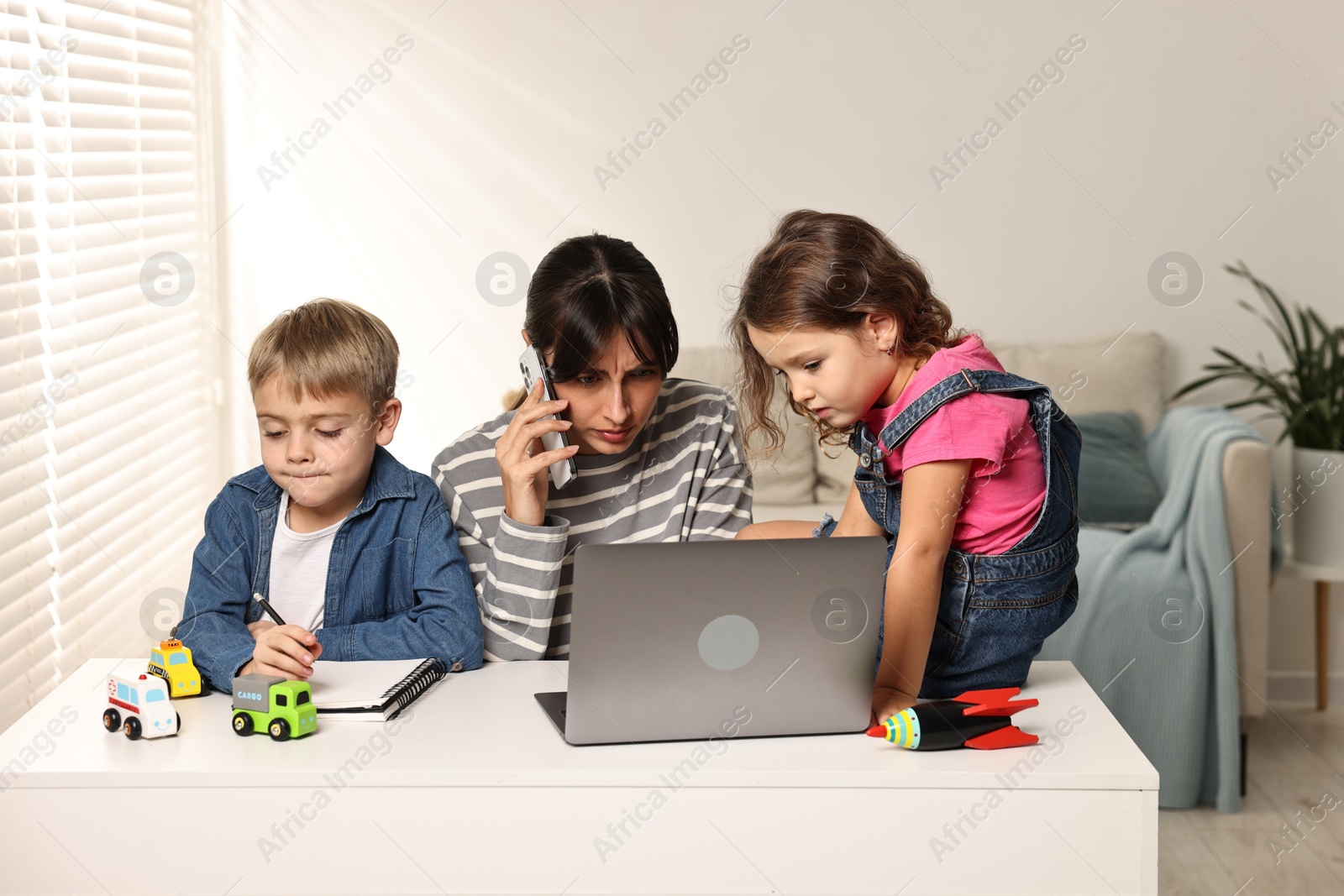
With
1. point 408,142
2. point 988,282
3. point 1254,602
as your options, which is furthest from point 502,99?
point 1254,602

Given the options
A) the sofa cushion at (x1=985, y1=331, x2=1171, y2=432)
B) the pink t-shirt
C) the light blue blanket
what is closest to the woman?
the pink t-shirt

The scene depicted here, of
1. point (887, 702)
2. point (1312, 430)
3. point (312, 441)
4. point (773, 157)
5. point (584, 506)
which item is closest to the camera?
point (887, 702)

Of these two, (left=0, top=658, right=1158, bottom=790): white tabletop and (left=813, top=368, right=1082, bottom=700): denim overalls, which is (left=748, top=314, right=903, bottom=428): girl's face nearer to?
(left=813, top=368, right=1082, bottom=700): denim overalls

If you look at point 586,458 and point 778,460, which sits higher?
point 586,458

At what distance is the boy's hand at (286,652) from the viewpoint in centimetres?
113

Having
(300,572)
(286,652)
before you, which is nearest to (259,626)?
(300,572)

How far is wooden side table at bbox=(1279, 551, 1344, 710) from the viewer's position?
275cm

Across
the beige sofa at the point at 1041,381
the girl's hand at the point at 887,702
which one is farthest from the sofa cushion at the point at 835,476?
the girl's hand at the point at 887,702

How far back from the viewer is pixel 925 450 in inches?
45.8

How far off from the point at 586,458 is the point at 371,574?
336 millimetres

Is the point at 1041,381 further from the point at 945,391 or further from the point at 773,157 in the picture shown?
the point at 945,391

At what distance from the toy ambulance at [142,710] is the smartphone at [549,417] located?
20.0 inches

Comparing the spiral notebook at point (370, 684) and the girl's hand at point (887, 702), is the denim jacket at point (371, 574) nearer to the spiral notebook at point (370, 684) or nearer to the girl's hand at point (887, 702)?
the spiral notebook at point (370, 684)

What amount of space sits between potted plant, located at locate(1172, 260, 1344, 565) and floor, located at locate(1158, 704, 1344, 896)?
48cm
